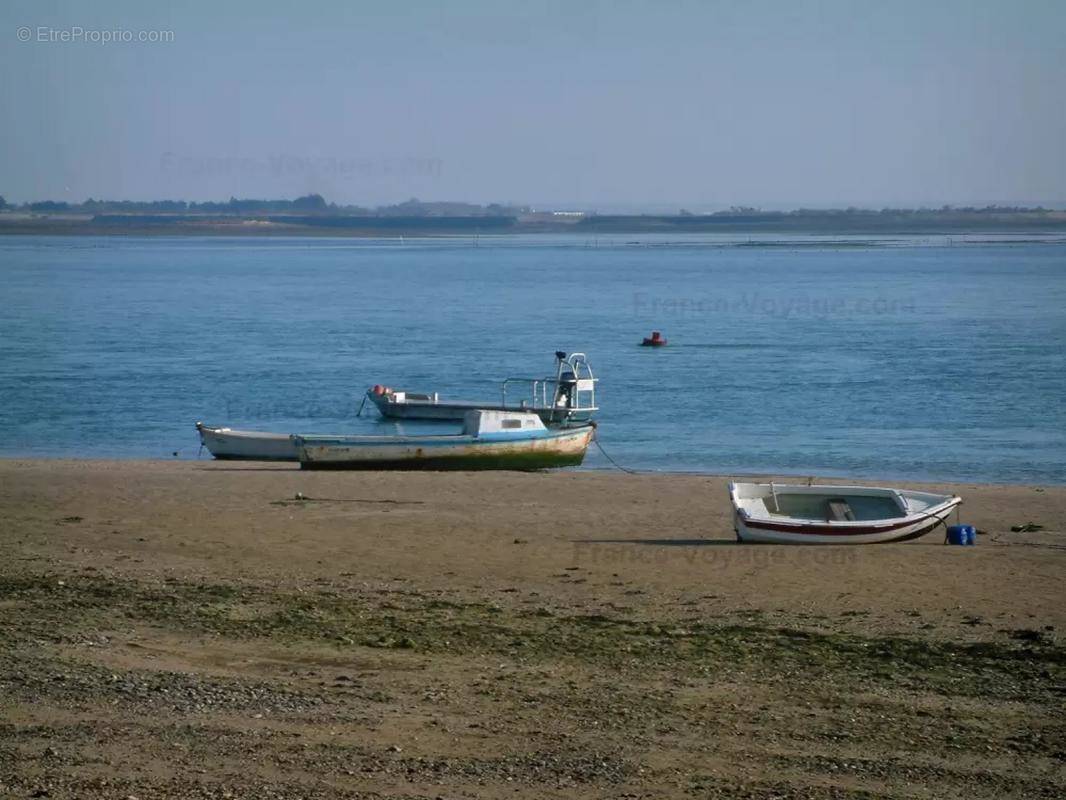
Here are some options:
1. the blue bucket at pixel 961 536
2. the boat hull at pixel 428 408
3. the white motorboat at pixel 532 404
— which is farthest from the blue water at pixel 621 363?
the blue bucket at pixel 961 536

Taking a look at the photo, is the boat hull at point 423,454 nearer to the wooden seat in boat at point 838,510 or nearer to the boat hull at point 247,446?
the boat hull at point 247,446

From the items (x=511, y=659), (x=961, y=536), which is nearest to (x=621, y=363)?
(x=961, y=536)

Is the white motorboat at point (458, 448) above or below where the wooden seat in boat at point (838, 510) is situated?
below

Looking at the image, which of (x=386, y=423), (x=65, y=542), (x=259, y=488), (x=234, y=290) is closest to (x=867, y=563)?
(x=65, y=542)

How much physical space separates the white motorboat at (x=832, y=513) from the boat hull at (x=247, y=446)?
42.7 feet

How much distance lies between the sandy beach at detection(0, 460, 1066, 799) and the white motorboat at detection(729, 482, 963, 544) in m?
0.29

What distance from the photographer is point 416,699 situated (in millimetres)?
10617

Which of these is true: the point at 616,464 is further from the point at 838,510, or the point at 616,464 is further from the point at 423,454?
the point at 838,510

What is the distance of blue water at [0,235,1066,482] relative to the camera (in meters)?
35.4

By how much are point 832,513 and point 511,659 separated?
8.28 meters

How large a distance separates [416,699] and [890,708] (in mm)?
3482

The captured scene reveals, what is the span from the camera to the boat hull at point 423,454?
90.2 feet

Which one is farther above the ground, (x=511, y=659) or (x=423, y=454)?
(x=511, y=659)

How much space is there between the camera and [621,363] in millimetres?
57875
